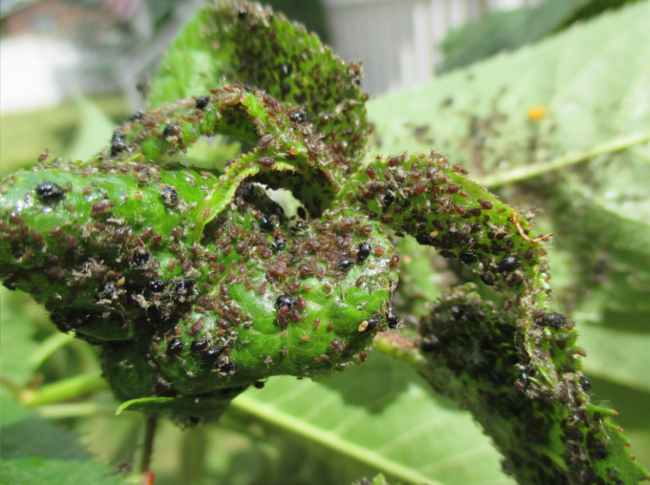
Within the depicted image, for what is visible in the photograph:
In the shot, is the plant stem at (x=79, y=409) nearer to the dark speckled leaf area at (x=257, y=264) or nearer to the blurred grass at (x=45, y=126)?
the dark speckled leaf area at (x=257, y=264)

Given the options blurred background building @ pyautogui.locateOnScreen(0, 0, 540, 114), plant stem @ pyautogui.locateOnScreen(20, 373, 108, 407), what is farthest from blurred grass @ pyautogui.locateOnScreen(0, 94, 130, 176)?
plant stem @ pyautogui.locateOnScreen(20, 373, 108, 407)

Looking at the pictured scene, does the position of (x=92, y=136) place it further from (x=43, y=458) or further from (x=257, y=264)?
(x=257, y=264)

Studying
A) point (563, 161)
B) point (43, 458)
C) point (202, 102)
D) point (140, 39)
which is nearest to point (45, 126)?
point (140, 39)

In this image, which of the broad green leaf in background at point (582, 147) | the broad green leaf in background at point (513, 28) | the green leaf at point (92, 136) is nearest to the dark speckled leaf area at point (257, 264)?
the broad green leaf in background at point (582, 147)

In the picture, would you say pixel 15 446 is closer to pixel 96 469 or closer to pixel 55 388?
pixel 96 469

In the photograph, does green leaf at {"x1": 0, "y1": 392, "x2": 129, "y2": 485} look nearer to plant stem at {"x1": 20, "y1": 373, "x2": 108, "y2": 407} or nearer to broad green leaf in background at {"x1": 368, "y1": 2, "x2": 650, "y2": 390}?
plant stem at {"x1": 20, "y1": 373, "x2": 108, "y2": 407}

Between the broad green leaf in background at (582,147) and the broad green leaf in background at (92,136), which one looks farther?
the broad green leaf in background at (92,136)
